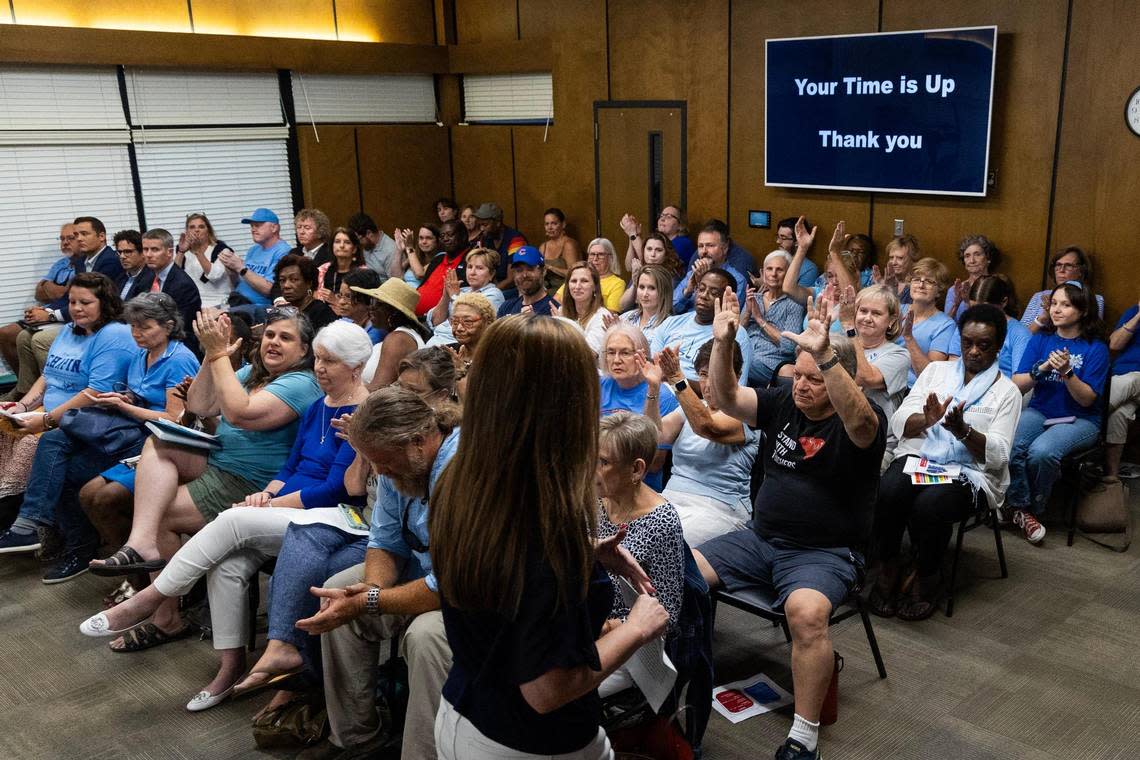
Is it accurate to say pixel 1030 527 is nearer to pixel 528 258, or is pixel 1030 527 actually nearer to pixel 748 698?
pixel 748 698

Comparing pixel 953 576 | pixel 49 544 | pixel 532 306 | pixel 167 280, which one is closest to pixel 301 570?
pixel 49 544

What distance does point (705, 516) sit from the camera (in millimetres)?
3650

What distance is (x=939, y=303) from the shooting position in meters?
5.87

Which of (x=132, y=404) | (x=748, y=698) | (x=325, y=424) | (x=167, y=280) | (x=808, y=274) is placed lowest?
(x=748, y=698)

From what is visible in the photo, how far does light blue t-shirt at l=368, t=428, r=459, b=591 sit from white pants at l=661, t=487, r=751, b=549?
3.51 feet

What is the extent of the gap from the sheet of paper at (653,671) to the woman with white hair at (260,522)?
1.33 meters

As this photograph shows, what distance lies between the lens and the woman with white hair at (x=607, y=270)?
687 cm

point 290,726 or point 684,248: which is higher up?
point 684,248

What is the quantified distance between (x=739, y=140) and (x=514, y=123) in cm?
271

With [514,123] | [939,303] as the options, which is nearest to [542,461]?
[939,303]

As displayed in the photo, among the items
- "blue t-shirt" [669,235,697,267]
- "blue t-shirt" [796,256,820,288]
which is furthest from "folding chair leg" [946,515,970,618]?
"blue t-shirt" [669,235,697,267]

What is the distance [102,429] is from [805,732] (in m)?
3.40

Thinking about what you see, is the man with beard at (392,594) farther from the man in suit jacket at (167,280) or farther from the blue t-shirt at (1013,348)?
the man in suit jacket at (167,280)

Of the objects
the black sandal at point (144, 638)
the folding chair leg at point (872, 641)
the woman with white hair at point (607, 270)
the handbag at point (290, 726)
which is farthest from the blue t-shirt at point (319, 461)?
the woman with white hair at point (607, 270)
